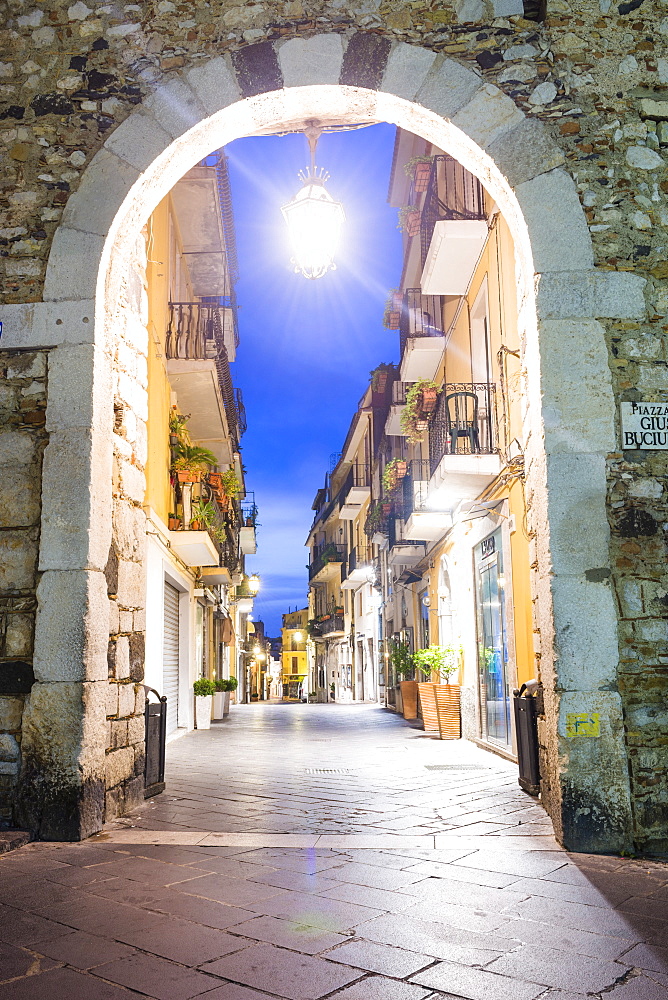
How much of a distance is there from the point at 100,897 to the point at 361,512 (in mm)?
26134

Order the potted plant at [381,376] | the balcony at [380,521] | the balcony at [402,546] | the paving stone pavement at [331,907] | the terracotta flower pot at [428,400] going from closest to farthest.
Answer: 1. the paving stone pavement at [331,907]
2. the terracotta flower pot at [428,400]
3. the balcony at [402,546]
4. the balcony at [380,521]
5. the potted plant at [381,376]

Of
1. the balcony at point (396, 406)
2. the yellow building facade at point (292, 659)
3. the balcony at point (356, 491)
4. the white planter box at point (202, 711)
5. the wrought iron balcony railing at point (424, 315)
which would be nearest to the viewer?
the wrought iron balcony railing at point (424, 315)

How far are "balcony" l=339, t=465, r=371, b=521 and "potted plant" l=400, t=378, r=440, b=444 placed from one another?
13579 millimetres

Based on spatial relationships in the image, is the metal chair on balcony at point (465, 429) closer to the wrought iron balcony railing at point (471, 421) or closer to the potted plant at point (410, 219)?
the wrought iron balcony railing at point (471, 421)

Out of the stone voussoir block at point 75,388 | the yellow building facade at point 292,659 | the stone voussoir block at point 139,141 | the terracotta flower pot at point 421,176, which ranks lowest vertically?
the yellow building facade at point 292,659

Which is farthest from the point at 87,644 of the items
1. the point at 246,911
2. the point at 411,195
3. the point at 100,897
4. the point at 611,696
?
the point at 411,195

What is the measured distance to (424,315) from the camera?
13.5m

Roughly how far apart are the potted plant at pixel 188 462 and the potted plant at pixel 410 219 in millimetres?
4264

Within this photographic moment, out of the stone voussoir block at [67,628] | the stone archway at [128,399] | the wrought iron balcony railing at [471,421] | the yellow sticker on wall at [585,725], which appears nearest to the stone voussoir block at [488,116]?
the stone archway at [128,399]

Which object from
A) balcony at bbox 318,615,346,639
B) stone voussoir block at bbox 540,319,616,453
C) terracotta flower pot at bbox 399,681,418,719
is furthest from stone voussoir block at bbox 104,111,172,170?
balcony at bbox 318,615,346,639

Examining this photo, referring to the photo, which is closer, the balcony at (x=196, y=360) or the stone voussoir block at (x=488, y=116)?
the stone voussoir block at (x=488, y=116)

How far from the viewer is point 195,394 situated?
12.5 metres

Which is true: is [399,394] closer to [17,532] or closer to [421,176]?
[421,176]

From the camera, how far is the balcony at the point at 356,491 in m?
27.3
